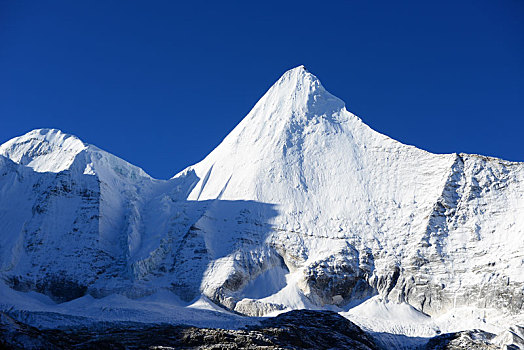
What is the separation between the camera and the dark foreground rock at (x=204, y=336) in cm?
8044

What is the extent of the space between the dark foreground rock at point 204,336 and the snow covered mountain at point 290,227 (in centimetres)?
1608

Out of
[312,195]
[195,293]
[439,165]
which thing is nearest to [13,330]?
[195,293]

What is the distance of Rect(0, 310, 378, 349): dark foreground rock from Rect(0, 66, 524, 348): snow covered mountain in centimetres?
1608

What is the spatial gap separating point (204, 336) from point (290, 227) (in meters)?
51.6

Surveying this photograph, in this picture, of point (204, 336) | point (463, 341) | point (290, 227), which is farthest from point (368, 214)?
point (204, 336)

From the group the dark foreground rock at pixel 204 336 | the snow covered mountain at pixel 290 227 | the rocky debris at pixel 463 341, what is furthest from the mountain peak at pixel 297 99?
the dark foreground rock at pixel 204 336

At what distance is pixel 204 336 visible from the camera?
297 feet

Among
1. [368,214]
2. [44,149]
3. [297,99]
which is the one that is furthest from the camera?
[44,149]

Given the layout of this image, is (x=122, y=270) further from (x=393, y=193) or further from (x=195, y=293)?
(x=393, y=193)

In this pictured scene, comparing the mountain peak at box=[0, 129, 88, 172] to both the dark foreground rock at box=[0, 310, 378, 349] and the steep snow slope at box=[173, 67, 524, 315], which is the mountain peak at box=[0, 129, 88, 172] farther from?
the dark foreground rock at box=[0, 310, 378, 349]

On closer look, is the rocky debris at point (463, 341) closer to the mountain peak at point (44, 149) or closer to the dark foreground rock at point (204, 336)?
the dark foreground rock at point (204, 336)

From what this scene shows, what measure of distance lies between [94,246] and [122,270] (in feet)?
30.3

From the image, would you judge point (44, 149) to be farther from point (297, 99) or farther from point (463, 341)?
point (463, 341)

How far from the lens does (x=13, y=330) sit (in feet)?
252
